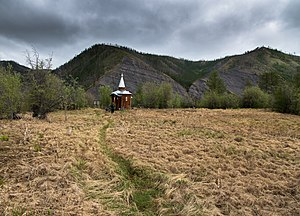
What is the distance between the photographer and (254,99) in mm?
52750

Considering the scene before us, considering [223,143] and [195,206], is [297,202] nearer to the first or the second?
[195,206]

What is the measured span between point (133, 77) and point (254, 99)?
64.7 meters

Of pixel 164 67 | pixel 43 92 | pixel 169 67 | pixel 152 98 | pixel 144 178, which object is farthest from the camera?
pixel 169 67

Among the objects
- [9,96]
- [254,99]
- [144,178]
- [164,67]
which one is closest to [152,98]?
[254,99]

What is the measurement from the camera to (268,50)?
A: 5349 inches

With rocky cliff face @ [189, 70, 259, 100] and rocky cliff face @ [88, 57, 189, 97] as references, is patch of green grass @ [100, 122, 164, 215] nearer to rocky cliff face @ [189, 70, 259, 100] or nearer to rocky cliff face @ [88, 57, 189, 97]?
rocky cliff face @ [88, 57, 189, 97]

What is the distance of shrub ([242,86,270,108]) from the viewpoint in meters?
52.1

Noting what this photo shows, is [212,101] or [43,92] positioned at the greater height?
[212,101]

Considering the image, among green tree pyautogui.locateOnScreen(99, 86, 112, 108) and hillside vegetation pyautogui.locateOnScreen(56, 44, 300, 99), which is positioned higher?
hillside vegetation pyautogui.locateOnScreen(56, 44, 300, 99)

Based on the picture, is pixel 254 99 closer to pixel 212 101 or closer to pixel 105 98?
pixel 212 101

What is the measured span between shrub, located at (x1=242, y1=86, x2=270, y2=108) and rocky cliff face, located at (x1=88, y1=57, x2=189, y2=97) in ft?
146

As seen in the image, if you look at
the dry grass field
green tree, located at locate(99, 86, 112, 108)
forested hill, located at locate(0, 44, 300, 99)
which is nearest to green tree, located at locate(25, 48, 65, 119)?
the dry grass field

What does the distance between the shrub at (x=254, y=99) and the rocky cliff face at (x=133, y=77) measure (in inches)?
1750

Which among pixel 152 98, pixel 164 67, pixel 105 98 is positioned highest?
pixel 164 67
